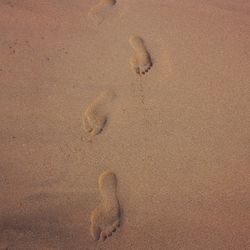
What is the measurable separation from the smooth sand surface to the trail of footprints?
0.02 metres

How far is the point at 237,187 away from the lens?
2.00 meters

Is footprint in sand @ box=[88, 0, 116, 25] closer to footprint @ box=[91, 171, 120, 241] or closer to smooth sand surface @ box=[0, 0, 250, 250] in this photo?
smooth sand surface @ box=[0, 0, 250, 250]

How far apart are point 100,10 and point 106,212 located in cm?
140

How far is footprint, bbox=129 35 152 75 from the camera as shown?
2.36m

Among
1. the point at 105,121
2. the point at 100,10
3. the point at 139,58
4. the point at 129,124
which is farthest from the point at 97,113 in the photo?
the point at 100,10

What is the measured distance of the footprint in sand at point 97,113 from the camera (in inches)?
83.0

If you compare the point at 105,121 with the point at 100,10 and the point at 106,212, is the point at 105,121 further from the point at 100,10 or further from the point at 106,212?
the point at 100,10

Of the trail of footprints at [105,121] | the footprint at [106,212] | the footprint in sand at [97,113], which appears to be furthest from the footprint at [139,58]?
the footprint at [106,212]

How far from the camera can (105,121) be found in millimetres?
2143

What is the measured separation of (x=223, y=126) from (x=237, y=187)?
1.19ft

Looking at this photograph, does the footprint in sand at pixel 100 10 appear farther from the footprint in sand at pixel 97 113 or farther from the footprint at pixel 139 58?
the footprint in sand at pixel 97 113

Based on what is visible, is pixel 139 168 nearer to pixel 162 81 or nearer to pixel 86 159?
pixel 86 159

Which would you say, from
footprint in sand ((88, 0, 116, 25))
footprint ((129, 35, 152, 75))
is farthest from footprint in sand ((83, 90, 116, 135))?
footprint in sand ((88, 0, 116, 25))

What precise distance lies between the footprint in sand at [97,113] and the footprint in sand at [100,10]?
0.61m
